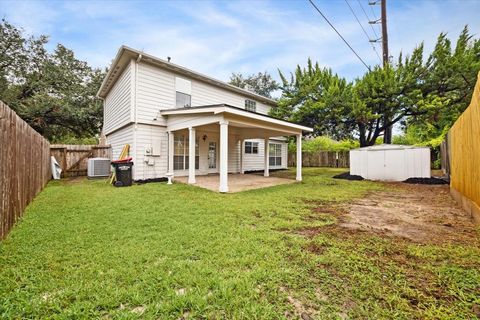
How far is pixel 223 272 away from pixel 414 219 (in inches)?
156

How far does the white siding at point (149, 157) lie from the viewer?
838 centimetres

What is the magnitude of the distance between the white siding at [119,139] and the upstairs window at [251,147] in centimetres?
683

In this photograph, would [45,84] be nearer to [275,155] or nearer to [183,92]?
[183,92]

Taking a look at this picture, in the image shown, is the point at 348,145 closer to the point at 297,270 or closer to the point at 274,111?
the point at 274,111

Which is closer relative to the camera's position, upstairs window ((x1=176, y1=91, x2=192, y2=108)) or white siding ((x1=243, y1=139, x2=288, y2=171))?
upstairs window ((x1=176, y1=91, x2=192, y2=108))

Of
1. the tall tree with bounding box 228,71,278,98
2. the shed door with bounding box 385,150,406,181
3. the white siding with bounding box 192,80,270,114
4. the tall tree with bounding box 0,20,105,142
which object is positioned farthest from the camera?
the tall tree with bounding box 228,71,278,98

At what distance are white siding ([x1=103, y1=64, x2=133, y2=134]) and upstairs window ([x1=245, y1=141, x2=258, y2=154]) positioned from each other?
7.00 meters

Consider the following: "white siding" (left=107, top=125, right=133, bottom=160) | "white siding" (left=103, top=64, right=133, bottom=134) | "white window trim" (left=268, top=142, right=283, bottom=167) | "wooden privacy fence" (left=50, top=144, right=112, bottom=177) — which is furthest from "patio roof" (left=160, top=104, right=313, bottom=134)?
"wooden privacy fence" (left=50, top=144, right=112, bottom=177)

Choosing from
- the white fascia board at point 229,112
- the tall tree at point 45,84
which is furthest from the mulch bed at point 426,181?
the tall tree at point 45,84

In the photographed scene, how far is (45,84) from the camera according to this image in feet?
46.9

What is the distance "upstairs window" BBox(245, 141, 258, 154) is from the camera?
44.6ft

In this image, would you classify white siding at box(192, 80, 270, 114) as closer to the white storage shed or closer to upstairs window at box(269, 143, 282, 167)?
upstairs window at box(269, 143, 282, 167)

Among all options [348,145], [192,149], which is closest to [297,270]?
[192,149]

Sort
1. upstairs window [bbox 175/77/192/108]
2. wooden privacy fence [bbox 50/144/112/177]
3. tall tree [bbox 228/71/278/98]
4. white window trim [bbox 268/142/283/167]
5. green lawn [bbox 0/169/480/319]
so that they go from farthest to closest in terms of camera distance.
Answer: tall tree [bbox 228/71/278/98]
white window trim [bbox 268/142/283/167]
wooden privacy fence [bbox 50/144/112/177]
upstairs window [bbox 175/77/192/108]
green lawn [bbox 0/169/480/319]
